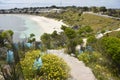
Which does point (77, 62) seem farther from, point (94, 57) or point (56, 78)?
point (56, 78)

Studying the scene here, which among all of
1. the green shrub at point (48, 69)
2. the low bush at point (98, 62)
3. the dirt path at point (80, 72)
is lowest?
the low bush at point (98, 62)

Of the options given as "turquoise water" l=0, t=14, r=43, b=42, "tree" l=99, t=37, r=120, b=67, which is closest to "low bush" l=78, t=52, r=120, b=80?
"tree" l=99, t=37, r=120, b=67

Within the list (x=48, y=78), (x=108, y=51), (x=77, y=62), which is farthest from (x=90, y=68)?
(x=48, y=78)

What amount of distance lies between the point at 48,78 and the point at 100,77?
2.93 metres

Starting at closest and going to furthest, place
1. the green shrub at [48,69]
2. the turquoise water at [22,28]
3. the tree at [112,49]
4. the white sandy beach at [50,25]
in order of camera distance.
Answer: the green shrub at [48,69], the tree at [112,49], the turquoise water at [22,28], the white sandy beach at [50,25]

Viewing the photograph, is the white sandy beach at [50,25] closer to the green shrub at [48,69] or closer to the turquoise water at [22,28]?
the turquoise water at [22,28]

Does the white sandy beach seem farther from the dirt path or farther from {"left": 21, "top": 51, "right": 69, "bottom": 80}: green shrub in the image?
{"left": 21, "top": 51, "right": 69, "bottom": 80}: green shrub

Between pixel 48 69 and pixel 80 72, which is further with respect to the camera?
pixel 80 72

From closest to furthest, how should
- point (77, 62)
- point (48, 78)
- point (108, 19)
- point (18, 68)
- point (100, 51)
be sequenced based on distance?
point (18, 68), point (48, 78), point (77, 62), point (100, 51), point (108, 19)

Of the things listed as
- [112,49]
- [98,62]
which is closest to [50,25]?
[112,49]

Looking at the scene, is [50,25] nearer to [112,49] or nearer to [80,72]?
[112,49]

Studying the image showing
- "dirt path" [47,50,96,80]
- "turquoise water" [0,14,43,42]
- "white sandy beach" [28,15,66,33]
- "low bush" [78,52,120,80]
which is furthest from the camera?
"white sandy beach" [28,15,66,33]

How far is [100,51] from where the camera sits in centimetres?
2027

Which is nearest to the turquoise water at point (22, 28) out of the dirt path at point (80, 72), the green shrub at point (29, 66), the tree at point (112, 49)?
the tree at point (112, 49)
